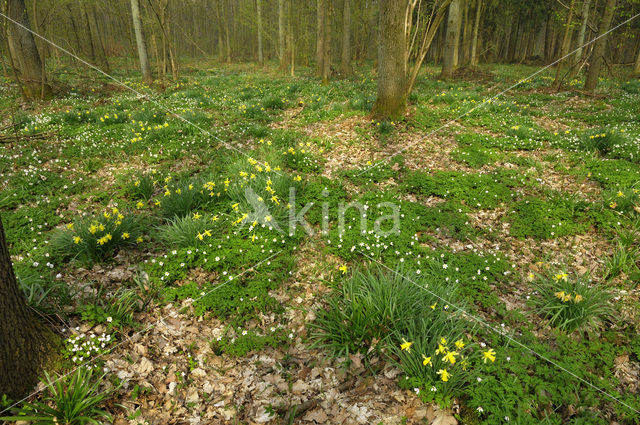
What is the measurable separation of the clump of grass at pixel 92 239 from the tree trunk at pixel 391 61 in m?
6.21

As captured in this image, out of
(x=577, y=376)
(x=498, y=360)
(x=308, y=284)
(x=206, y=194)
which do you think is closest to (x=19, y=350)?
(x=308, y=284)

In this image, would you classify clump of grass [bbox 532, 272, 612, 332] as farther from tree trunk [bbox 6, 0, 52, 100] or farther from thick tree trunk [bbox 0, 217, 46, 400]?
tree trunk [bbox 6, 0, 52, 100]

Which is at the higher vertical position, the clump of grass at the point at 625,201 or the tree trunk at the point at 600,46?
the tree trunk at the point at 600,46

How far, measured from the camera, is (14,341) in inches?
81.8

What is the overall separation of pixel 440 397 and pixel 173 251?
304 centimetres

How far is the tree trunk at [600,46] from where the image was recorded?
8.40 meters

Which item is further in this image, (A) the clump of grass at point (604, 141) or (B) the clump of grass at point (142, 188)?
(A) the clump of grass at point (604, 141)

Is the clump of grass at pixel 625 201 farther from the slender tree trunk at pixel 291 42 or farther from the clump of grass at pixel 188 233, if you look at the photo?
the slender tree trunk at pixel 291 42

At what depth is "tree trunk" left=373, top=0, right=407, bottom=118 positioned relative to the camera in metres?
6.86

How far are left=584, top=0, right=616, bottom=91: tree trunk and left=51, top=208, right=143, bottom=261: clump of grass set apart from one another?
11.5m

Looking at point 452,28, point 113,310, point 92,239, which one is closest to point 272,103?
point 92,239

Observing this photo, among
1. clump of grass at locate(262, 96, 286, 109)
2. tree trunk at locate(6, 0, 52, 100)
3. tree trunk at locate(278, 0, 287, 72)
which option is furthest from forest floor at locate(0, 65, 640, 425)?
tree trunk at locate(278, 0, 287, 72)

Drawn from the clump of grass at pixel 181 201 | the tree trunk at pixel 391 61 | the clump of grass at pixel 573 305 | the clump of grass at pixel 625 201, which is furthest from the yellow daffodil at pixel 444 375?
the tree trunk at pixel 391 61

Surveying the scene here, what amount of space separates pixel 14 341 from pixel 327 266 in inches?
108
